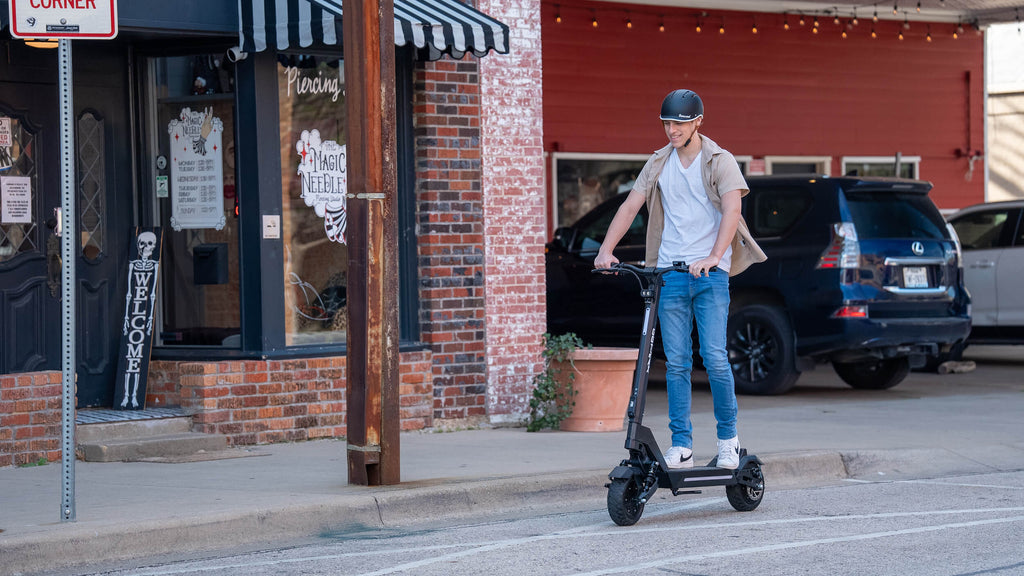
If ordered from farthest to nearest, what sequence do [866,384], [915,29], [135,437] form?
[915,29] → [866,384] → [135,437]

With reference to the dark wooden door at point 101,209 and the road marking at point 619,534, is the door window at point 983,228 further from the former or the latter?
the dark wooden door at point 101,209

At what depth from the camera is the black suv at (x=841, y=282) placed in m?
12.7

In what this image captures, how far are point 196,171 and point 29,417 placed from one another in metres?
2.04

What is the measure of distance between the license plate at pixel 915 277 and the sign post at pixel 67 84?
8.12 m

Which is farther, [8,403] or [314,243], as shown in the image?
[314,243]

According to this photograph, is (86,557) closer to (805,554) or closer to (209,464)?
(209,464)

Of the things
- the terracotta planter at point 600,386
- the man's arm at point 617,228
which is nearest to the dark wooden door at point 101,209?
the terracotta planter at point 600,386

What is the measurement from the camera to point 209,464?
8.84 meters

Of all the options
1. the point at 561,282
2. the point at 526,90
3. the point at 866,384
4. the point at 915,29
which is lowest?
the point at 866,384

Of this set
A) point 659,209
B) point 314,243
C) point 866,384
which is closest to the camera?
point 659,209

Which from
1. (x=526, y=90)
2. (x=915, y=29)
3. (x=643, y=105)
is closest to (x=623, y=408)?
(x=526, y=90)

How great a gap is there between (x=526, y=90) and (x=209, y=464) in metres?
3.76

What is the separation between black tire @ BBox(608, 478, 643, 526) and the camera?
687 cm

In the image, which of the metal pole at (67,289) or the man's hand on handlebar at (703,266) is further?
the man's hand on handlebar at (703,266)
